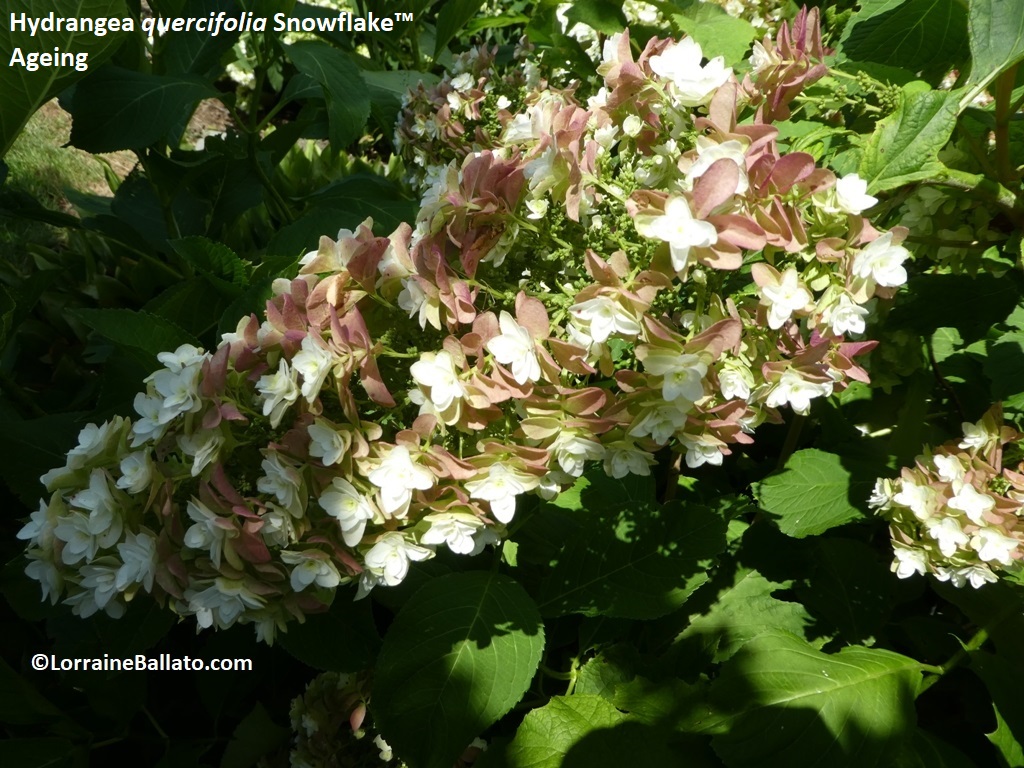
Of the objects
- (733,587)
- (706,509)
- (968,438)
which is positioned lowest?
(733,587)

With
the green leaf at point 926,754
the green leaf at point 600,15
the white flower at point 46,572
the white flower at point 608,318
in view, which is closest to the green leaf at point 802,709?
the green leaf at point 926,754

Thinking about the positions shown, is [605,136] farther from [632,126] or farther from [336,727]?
[336,727]

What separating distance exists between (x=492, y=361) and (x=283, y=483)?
0.25m

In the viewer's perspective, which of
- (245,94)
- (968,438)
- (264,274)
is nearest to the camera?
(968,438)

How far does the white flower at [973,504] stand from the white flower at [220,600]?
978mm

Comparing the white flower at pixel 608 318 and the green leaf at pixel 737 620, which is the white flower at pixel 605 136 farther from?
the green leaf at pixel 737 620

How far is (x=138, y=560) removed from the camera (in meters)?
0.85

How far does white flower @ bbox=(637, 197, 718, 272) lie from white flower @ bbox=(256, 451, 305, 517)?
434mm

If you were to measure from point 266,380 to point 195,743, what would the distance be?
1.21 m

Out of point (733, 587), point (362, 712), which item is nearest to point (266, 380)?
point (362, 712)

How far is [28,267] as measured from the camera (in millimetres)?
2740

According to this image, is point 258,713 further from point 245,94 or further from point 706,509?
point 245,94

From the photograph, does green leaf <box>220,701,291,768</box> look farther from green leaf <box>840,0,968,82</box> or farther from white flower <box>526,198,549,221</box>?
green leaf <box>840,0,968,82</box>

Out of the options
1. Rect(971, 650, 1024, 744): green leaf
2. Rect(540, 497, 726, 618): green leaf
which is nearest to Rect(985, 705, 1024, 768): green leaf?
Rect(971, 650, 1024, 744): green leaf
